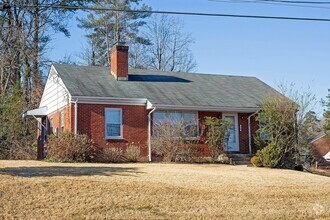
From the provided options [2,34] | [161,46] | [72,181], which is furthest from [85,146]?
[161,46]

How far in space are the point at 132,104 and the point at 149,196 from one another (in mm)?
11668

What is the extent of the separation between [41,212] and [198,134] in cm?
1470

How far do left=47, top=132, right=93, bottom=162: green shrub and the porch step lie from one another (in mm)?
7156

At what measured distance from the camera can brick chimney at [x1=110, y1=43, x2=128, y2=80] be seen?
87.8 ft

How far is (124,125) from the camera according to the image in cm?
2436

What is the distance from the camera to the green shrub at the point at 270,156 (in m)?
22.9

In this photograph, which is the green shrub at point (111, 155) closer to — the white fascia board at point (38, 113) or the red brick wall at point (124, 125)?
the red brick wall at point (124, 125)

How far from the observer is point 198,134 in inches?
993

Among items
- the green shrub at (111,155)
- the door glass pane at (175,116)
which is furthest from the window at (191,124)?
the green shrub at (111,155)

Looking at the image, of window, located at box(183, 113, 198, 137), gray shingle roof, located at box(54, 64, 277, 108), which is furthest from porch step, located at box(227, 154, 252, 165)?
gray shingle roof, located at box(54, 64, 277, 108)

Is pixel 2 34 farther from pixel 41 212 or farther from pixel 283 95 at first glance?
pixel 41 212

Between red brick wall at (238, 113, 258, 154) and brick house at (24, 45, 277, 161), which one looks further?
red brick wall at (238, 113, 258, 154)

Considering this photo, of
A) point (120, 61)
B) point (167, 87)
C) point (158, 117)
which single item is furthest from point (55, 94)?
point (158, 117)

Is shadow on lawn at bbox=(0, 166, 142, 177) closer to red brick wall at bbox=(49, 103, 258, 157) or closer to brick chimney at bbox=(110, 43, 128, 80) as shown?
red brick wall at bbox=(49, 103, 258, 157)
